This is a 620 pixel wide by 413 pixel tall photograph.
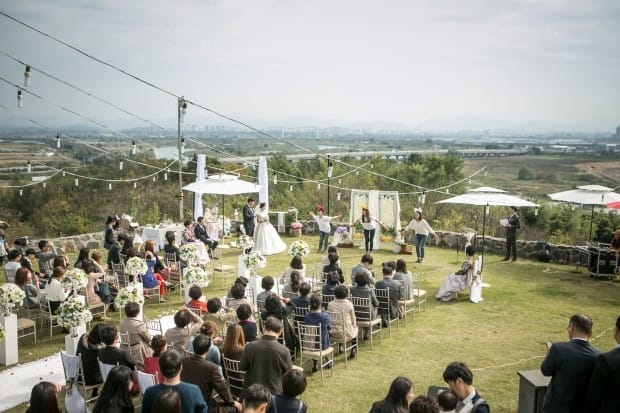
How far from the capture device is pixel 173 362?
16.2 ft

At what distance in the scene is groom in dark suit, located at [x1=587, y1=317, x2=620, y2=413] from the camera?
4.85 meters

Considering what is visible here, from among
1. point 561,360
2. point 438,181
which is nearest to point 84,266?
point 561,360

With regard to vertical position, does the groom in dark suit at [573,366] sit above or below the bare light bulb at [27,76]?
below

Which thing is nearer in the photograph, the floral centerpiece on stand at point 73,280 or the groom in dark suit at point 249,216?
the floral centerpiece on stand at point 73,280

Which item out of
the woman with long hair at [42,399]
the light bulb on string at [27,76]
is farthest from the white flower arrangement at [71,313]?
the light bulb on string at [27,76]

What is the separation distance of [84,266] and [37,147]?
4455 centimetres

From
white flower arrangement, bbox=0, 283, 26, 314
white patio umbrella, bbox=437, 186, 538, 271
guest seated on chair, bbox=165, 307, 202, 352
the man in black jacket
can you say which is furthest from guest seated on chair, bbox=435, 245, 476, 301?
white flower arrangement, bbox=0, 283, 26, 314

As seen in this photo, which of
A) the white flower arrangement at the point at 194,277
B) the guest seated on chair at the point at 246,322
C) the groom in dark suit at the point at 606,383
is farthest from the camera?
the white flower arrangement at the point at 194,277

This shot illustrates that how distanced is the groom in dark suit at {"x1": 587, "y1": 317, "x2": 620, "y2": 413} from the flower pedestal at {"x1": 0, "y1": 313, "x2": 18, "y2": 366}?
8.62 m

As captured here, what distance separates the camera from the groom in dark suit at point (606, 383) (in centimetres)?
485

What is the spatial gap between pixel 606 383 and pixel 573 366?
342 millimetres

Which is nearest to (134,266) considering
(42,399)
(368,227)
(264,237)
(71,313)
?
(71,313)

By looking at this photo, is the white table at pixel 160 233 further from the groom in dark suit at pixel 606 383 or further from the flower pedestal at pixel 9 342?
the groom in dark suit at pixel 606 383

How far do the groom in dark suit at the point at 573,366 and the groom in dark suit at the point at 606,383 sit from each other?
215 mm
